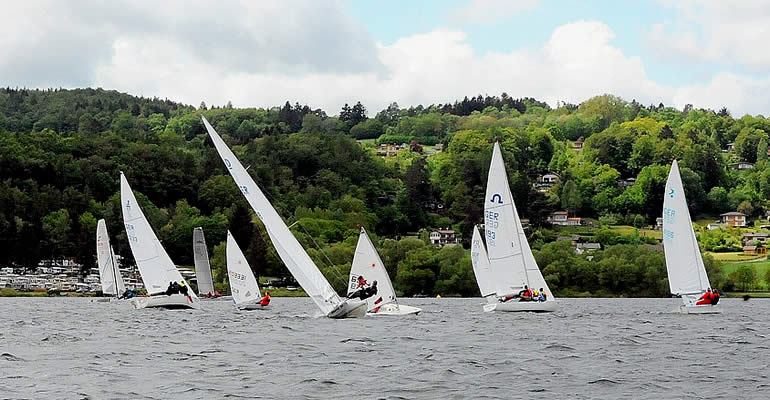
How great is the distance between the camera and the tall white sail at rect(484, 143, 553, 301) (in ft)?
182

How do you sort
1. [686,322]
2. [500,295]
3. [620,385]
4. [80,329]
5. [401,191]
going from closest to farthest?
[620,385] → [80,329] → [686,322] → [500,295] → [401,191]

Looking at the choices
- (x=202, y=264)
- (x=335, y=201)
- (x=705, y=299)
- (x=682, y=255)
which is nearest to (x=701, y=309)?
(x=705, y=299)

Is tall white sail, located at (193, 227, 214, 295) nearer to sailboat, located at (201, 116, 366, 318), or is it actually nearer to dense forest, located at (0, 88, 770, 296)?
dense forest, located at (0, 88, 770, 296)

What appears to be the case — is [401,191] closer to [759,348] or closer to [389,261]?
[389,261]

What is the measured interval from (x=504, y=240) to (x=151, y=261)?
55.4 feet

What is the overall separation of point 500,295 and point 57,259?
8693 cm

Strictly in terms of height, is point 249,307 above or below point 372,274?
below

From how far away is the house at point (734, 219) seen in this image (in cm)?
16738

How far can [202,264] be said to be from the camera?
3474 inches

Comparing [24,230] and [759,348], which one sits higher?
[24,230]

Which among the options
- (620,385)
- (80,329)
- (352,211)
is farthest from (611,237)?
(620,385)

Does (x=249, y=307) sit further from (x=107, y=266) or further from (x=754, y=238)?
(x=754, y=238)

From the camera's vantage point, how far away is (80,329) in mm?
43500

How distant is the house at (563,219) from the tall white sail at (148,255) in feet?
371
